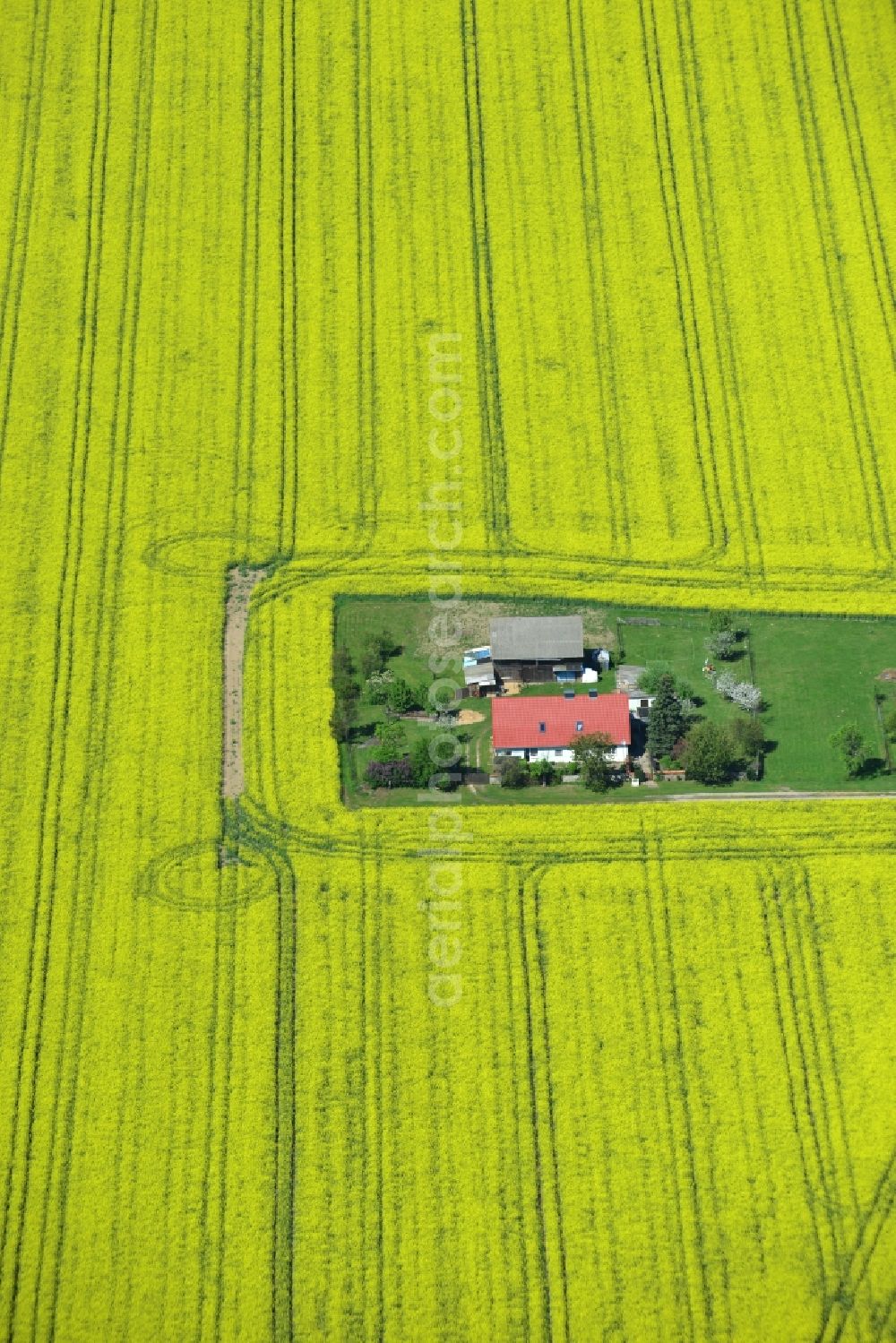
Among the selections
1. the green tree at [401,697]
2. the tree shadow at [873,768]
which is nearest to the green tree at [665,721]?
the tree shadow at [873,768]

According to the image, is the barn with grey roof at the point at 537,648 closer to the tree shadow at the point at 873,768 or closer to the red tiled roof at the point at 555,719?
the red tiled roof at the point at 555,719

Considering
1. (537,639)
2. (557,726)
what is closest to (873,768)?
(557,726)

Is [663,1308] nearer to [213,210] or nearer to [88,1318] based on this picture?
[88,1318]

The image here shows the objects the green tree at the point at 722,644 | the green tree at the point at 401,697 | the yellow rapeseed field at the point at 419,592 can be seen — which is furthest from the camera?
the green tree at the point at 722,644

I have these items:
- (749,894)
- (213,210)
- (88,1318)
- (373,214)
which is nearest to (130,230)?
(213,210)

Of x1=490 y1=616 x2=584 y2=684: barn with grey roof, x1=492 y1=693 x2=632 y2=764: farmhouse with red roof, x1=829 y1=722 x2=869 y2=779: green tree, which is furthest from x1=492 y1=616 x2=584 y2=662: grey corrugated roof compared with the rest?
x1=829 y1=722 x2=869 y2=779: green tree

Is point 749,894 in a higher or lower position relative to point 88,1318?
higher
